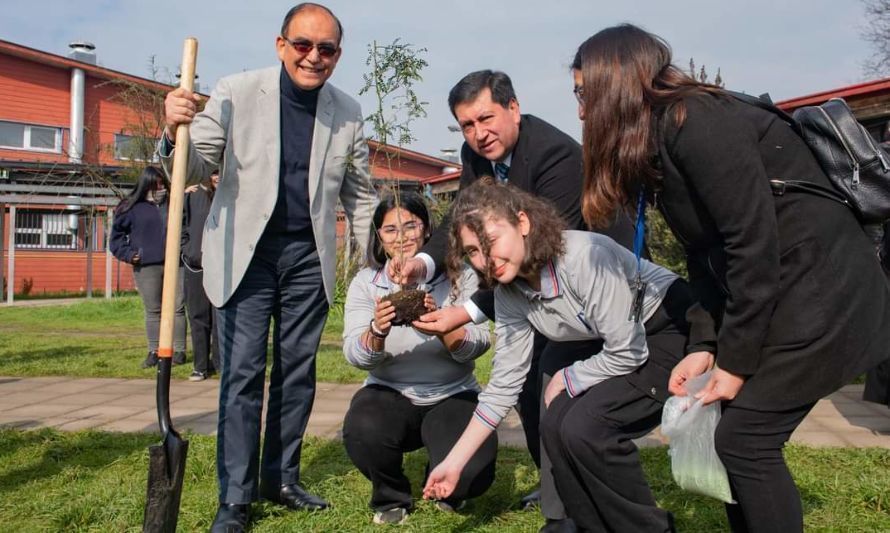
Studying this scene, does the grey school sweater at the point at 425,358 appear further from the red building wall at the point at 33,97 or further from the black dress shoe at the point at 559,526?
the red building wall at the point at 33,97

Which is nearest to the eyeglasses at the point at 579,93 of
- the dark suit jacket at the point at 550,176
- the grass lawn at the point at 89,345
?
the dark suit jacket at the point at 550,176

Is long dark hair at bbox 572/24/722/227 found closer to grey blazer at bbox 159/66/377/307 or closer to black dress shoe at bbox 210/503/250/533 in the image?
grey blazer at bbox 159/66/377/307

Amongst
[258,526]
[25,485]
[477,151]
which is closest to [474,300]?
[477,151]

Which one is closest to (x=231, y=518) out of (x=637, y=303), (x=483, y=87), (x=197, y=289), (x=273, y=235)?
(x=273, y=235)

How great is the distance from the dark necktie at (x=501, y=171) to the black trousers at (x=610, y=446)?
1.19 m

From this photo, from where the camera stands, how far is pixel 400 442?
3703 millimetres

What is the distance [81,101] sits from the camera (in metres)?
25.2

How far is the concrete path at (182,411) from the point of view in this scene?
207 inches

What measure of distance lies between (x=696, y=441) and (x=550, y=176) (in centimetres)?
152

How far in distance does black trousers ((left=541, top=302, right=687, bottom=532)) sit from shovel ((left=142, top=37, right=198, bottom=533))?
1388mm

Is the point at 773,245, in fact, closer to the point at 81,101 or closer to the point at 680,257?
the point at 680,257

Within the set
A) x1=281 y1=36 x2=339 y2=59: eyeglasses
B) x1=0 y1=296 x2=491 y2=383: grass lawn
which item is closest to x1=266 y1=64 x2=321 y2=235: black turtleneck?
x1=281 y1=36 x2=339 y2=59: eyeglasses

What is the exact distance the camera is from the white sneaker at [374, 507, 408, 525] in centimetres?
361

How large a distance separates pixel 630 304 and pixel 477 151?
1.21m
